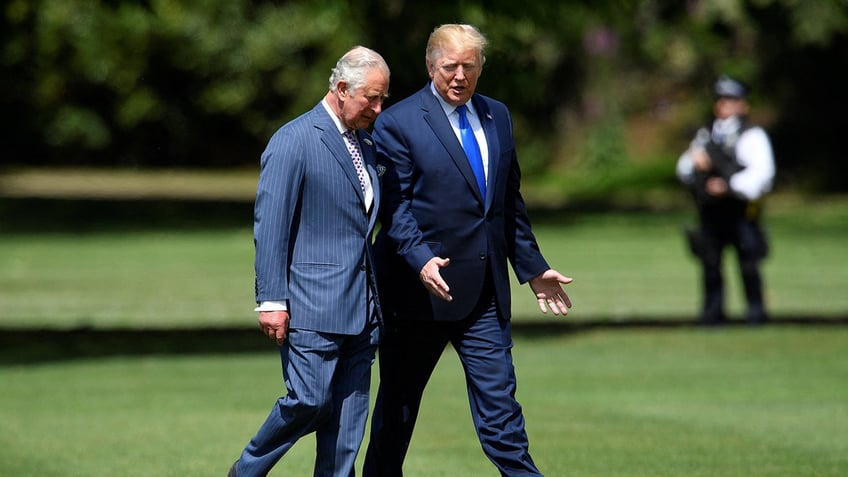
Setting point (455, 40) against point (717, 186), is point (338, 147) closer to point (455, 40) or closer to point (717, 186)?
point (455, 40)

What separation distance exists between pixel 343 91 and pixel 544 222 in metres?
28.8

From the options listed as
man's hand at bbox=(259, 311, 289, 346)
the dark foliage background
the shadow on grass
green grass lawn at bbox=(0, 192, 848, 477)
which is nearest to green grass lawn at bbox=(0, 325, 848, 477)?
green grass lawn at bbox=(0, 192, 848, 477)

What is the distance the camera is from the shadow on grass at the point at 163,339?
46.4 feet

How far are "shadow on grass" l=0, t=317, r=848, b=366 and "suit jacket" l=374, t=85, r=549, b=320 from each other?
24.2 feet

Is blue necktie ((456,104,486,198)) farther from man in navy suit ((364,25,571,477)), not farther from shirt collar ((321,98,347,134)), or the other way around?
shirt collar ((321,98,347,134))

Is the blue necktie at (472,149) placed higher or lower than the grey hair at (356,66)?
lower

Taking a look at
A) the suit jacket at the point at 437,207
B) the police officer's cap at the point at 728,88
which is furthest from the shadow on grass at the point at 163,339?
the suit jacket at the point at 437,207

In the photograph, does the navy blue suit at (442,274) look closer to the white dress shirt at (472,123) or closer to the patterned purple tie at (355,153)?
the white dress shirt at (472,123)

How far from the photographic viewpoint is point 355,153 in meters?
6.55

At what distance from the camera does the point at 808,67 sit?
4500 centimetres

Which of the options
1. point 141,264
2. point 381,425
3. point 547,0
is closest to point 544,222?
point 141,264

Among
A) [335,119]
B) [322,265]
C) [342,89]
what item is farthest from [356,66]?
[322,265]

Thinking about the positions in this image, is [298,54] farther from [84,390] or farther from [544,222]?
[84,390]

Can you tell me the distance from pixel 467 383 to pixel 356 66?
142cm
